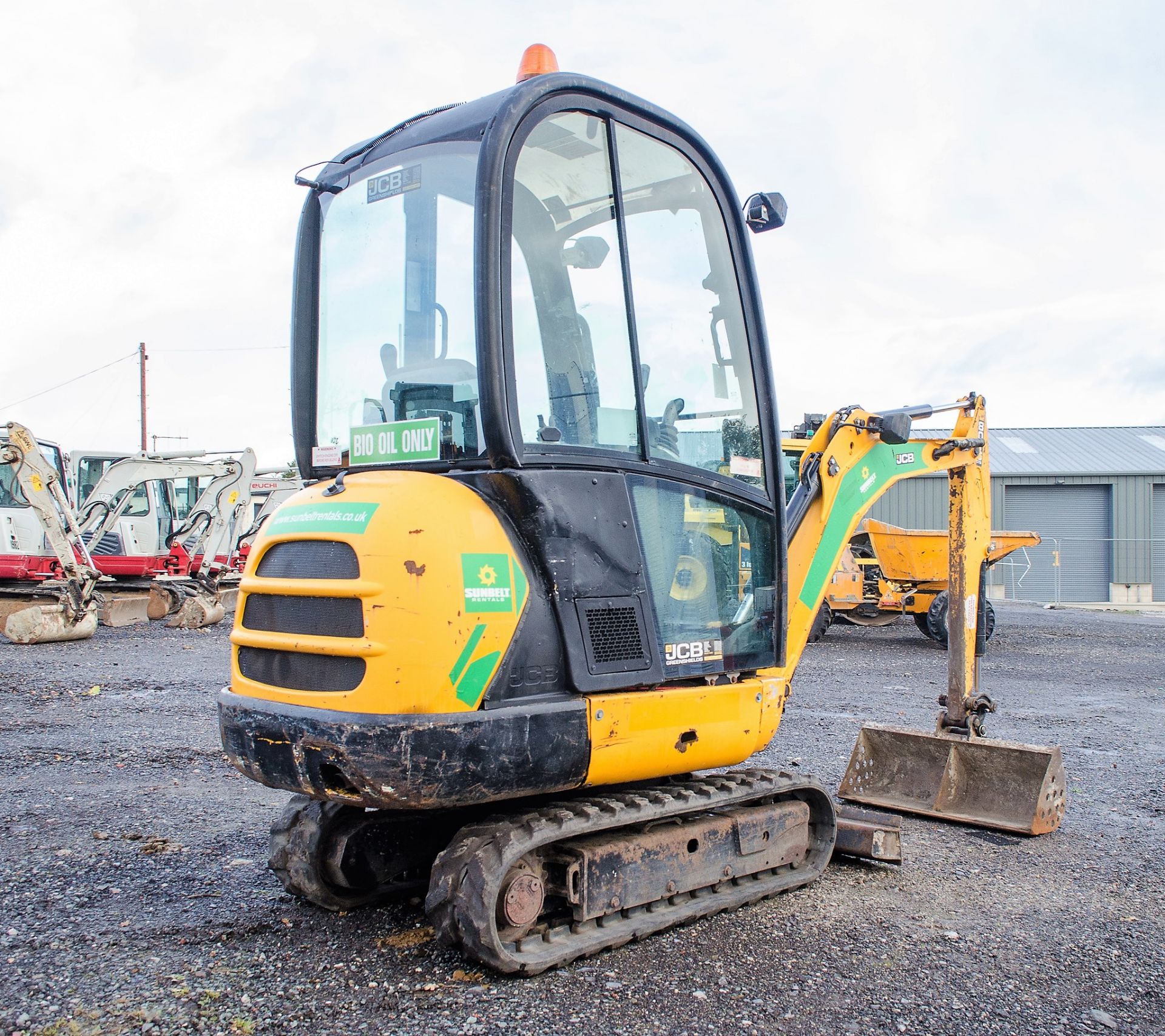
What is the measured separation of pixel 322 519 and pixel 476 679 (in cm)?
75

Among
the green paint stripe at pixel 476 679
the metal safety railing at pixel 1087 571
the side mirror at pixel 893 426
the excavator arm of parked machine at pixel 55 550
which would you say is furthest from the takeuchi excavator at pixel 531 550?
the metal safety railing at pixel 1087 571

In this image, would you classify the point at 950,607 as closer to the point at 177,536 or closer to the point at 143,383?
the point at 177,536

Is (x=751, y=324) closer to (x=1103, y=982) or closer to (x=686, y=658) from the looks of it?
(x=686, y=658)

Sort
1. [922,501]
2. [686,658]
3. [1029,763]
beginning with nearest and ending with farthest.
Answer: [686,658]
[1029,763]
[922,501]

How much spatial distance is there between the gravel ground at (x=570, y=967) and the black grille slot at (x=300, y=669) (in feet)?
3.10

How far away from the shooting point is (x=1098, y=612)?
74.6 ft

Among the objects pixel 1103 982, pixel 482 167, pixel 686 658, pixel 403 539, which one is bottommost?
pixel 1103 982

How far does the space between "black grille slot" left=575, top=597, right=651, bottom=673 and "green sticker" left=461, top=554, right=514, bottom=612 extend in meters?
0.28

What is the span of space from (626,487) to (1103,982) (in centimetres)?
227

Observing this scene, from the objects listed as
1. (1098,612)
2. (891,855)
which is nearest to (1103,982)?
(891,855)

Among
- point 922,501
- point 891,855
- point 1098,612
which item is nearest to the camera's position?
point 891,855

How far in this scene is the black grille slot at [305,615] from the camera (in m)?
3.19

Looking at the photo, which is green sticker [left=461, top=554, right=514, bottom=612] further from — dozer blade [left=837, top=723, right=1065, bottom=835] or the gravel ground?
dozer blade [left=837, top=723, right=1065, bottom=835]

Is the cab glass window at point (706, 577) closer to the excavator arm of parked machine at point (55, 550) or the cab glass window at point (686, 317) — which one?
the cab glass window at point (686, 317)
